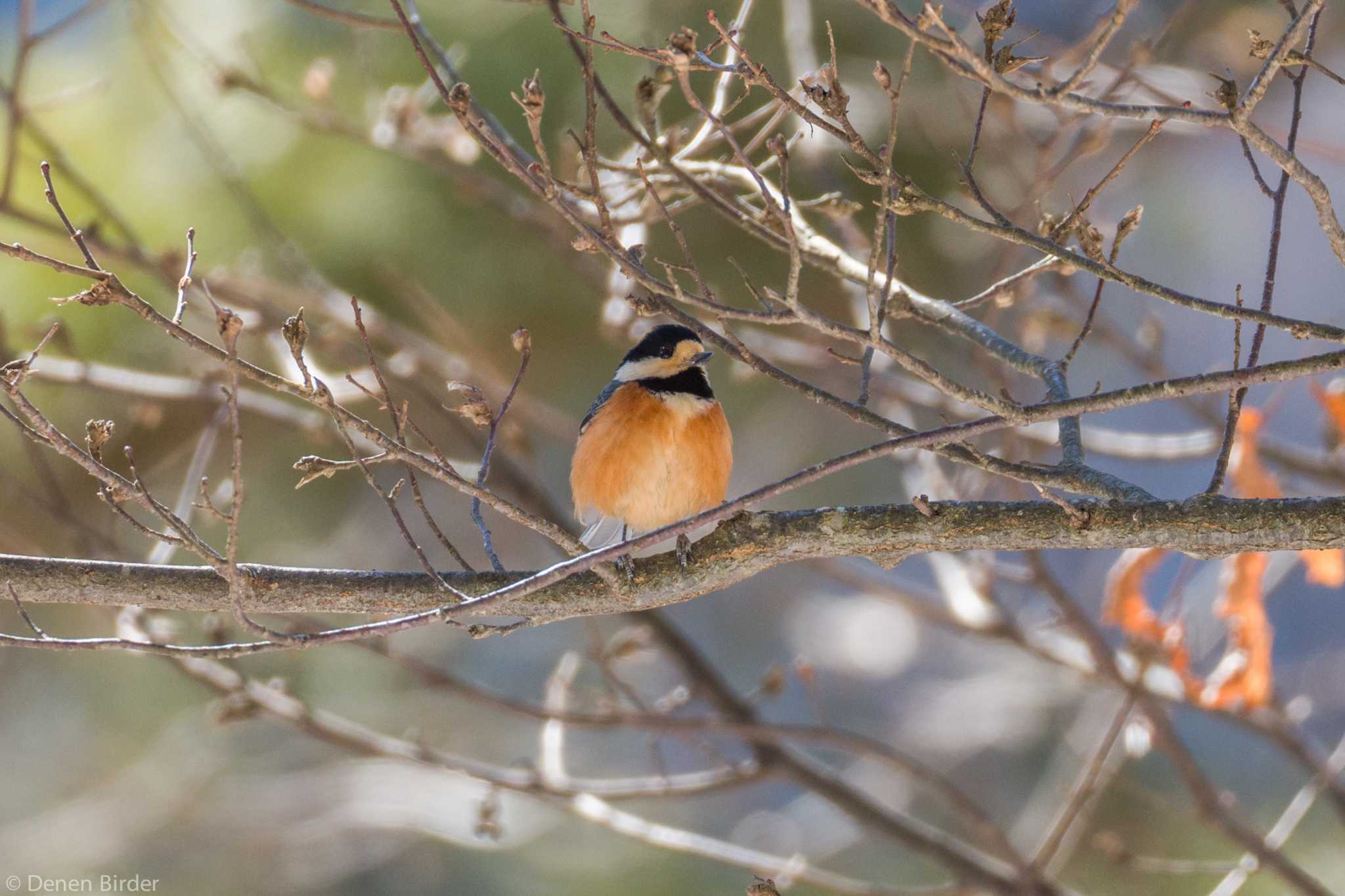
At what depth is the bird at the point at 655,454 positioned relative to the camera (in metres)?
3.08

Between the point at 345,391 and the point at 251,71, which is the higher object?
the point at 251,71

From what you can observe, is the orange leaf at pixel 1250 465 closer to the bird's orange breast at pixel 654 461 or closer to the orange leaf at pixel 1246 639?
the orange leaf at pixel 1246 639

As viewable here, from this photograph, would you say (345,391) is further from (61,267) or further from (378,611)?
(61,267)

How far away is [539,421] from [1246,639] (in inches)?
87.2

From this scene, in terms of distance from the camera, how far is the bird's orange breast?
10.1 feet

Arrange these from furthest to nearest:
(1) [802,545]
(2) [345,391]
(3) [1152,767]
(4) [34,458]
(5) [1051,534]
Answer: (3) [1152,767], (2) [345,391], (4) [34,458], (1) [802,545], (5) [1051,534]

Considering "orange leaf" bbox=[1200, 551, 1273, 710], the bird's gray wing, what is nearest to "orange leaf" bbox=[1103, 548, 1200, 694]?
"orange leaf" bbox=[1200, 551, 1273, 710]

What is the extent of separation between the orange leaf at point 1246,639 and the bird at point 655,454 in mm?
1228

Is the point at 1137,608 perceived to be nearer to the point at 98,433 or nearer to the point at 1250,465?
the point at 1250,465

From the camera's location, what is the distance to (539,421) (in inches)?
159

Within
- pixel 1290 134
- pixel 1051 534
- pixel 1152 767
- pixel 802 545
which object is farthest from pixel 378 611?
pixel 1152 767

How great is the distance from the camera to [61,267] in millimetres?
1478

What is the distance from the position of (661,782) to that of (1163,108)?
256cm

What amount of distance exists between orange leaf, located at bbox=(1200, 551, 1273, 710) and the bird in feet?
4.03
